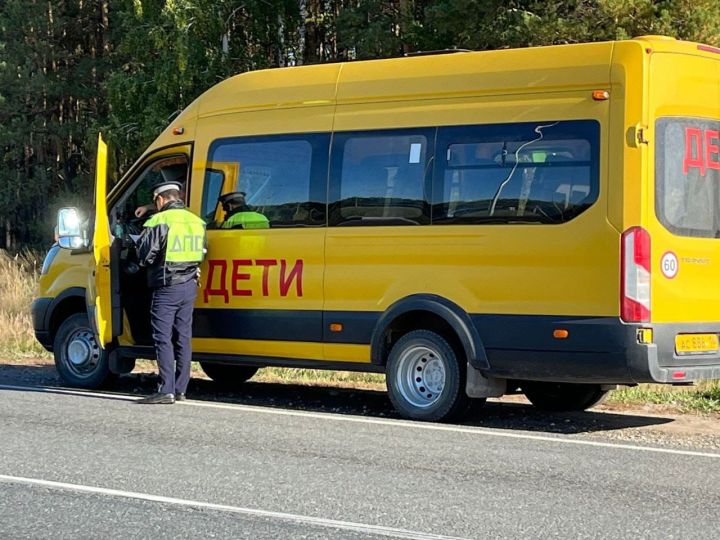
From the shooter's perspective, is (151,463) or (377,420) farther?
(377,420)

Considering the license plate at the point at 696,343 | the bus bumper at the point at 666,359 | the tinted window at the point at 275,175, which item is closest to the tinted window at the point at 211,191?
the tinted window at the point at 275,175

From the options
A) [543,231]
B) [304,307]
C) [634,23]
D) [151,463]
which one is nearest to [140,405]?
[304,307]

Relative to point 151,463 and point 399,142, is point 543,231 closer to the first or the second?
point 399,142

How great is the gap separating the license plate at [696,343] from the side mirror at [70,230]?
5.71m

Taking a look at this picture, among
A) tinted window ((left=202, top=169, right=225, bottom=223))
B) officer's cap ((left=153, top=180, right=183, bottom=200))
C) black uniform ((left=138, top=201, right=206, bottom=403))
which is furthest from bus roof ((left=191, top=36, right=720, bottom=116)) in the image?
black uniform ((left=138, top=201, right=206, bottom=403))

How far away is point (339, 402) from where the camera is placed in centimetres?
1147

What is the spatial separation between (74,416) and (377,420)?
242 centimetres

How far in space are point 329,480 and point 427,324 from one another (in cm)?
311

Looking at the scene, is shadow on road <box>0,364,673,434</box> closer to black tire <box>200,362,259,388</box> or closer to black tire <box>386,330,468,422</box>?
black tire <box>200,362,259,388</box>

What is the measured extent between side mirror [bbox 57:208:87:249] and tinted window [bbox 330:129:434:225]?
2.72 m

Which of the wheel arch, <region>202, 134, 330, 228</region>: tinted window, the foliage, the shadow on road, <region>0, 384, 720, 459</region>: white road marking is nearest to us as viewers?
<region>0, 384, 720, 459</region>: white road marking

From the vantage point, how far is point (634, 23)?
23.5 metres

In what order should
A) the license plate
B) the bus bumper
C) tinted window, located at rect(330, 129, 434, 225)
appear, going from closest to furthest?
the bus bumper → the license plate → tinted window, located at rect(330, 129, 434, 225)

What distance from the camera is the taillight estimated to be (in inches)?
345
